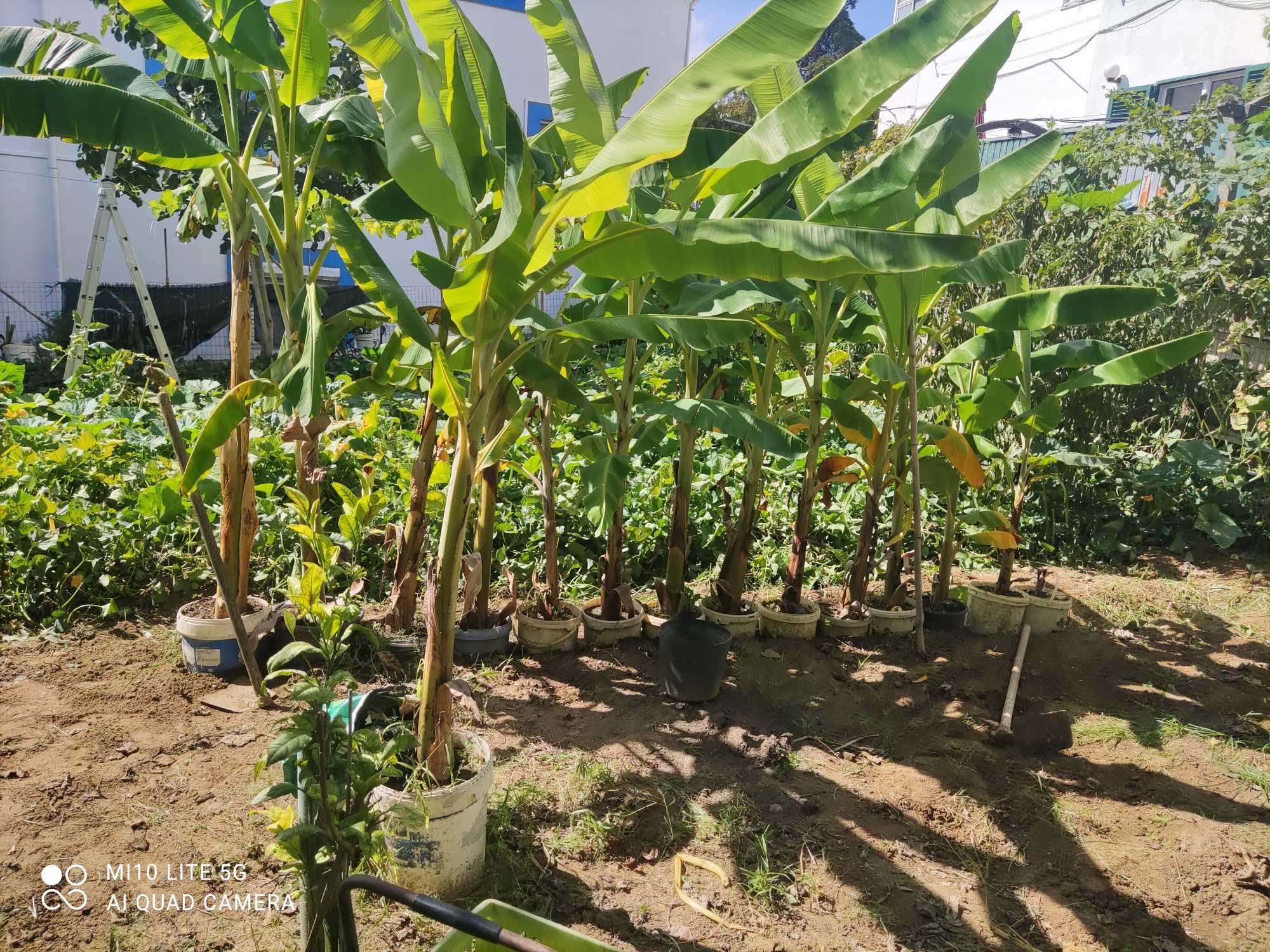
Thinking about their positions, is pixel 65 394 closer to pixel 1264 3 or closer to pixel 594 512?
pixel 594 512

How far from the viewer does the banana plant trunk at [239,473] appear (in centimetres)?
352

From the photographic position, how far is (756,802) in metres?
3.16

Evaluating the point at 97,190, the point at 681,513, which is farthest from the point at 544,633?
the point at 97,190

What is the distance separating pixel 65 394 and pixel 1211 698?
7454mm

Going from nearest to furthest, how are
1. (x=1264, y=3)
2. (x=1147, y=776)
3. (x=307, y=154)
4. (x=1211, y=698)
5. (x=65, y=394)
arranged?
(x=1147, y=776)
(x=307, y=154)
(x=1211, y=698)
(x=65, y=394)
(x=1264, y=3)

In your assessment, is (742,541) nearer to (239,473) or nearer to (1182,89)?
(239,473)

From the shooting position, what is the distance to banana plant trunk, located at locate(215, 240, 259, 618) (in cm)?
352

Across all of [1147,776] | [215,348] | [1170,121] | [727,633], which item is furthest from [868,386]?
[215,348]

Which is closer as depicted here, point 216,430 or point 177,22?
point 216,430

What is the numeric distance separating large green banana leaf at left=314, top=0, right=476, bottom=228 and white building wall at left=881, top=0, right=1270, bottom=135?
8.31 meters

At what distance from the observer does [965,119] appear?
297cm

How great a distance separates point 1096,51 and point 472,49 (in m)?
11.9

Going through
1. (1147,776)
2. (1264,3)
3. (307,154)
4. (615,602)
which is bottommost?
(1147,776)

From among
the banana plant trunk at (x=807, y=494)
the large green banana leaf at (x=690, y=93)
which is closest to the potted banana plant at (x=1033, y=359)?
the banana plant trunk at (x=807, y=494)
